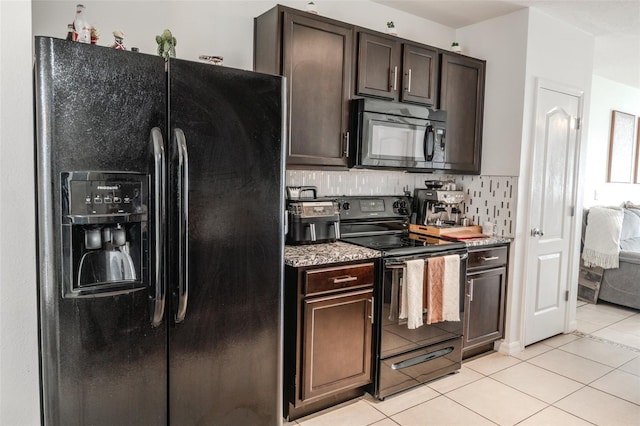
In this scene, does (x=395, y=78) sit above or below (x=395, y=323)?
above

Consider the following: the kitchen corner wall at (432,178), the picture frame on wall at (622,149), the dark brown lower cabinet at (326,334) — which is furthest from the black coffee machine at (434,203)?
the picture frame on wall at (622,149)

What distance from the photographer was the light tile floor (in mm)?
2479

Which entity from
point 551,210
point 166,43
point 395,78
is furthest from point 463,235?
point 166,43

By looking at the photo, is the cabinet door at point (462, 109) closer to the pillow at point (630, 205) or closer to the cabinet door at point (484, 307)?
the cabinet door at point (484, 307)

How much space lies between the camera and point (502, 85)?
3.42 meters

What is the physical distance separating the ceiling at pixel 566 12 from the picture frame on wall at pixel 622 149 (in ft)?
6.31

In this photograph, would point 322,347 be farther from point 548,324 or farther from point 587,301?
point 587,301

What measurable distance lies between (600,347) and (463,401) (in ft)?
5.67

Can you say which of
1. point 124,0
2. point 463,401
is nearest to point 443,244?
point 463,401

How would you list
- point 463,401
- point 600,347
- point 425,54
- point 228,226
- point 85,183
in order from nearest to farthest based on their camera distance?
1. point 85,183
2. point 228,226
3. point 463,401
4. point 425,54
5. point 600,347

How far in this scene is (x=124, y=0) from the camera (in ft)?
7.53

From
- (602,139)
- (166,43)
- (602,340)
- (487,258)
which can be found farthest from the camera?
(602,139)

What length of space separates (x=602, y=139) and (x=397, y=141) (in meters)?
3.97

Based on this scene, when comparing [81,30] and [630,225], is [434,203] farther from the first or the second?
[630,225]
